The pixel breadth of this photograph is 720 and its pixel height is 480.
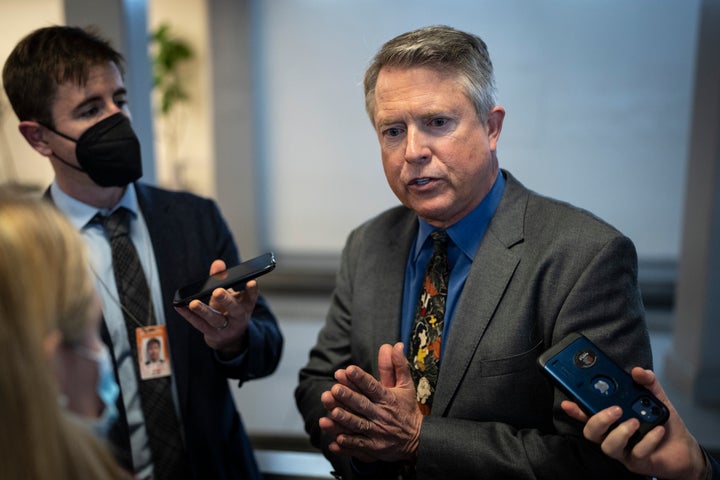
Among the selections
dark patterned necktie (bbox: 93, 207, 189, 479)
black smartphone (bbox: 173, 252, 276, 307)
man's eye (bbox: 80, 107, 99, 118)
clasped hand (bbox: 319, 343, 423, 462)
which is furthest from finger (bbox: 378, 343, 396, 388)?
man's eye (bbox: 80, 107, 99, 118)

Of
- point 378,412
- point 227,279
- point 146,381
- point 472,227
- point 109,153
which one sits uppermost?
point 109,153

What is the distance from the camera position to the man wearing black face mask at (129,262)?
1.67m

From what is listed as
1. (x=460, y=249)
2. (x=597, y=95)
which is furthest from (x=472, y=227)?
(x=597, y=95)

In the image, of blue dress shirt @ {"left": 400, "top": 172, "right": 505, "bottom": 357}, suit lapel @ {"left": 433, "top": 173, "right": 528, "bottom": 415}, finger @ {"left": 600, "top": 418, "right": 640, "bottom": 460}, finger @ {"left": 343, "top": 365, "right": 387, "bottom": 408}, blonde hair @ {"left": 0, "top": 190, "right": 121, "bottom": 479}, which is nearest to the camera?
blonde hair @ {"left": 0, "top": 190, "right": 121, "bottom": 479}

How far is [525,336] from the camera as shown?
55.2 inches

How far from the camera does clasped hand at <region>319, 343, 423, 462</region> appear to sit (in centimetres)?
132

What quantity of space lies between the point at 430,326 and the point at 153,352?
2.52 ft

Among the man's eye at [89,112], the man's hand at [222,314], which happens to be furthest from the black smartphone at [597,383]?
the man's eye at [89,112]

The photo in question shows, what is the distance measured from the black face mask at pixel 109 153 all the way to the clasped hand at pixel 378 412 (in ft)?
2.88

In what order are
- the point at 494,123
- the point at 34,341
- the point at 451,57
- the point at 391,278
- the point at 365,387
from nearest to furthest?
the point at 34,341 → the point at 365,387 → the point at 451,57 → the point at 494,123 → the point at 391,278

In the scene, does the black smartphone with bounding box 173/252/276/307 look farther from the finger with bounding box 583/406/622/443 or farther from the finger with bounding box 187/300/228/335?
the finger with bounding box 583/406/622/443

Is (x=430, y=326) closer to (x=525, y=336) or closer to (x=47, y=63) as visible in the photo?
(x=525, y=336)

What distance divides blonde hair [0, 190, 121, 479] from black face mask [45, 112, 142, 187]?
94 cm

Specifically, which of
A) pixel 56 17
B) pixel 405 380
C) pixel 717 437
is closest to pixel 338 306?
pixel 405 380
